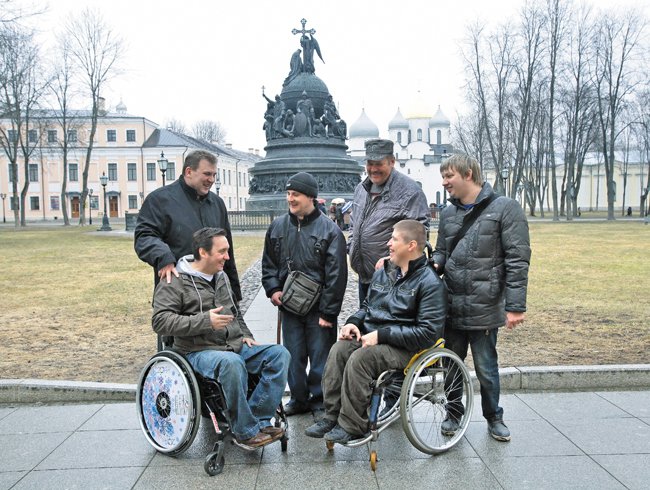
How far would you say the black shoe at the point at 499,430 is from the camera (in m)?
3.88

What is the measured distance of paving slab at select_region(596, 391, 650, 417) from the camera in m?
4.39

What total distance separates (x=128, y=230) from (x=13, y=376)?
28266 mm

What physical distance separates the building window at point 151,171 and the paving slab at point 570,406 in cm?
6183

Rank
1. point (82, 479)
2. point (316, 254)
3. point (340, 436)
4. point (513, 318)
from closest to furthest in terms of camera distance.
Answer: point (82, 479) → point (340, 436) → point (513, 318) → point (316, 254)

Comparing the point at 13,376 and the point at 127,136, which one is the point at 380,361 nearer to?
the point at 13,376

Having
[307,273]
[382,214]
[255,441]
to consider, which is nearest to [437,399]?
[255,441]

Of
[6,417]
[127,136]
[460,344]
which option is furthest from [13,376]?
[127,136]

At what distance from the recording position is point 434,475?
3.42 m

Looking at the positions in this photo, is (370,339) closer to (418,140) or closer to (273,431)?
(273,431)

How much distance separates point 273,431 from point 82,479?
1173 millimetres

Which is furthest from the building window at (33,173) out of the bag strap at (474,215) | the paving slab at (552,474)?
the paving slab at (552,474)

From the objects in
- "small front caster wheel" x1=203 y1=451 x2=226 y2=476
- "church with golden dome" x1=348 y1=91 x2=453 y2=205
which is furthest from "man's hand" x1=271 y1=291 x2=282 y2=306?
"church with golden dome" x1=348 y1=91 x2=453 y2=205

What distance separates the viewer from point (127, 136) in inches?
2468

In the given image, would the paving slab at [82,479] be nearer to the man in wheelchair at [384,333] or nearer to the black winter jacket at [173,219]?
the man in wheelchair at [384,333]
